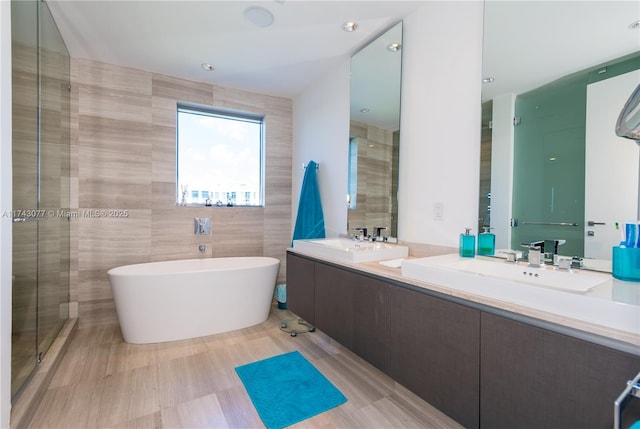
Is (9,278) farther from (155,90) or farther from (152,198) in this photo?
(155,90)

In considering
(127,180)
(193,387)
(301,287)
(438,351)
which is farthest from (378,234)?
(127,180)

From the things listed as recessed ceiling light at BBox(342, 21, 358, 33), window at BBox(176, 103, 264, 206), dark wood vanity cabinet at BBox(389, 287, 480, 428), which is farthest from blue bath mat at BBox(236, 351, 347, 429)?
recessed ceiling light at BBox(342, 21, 358, 33)

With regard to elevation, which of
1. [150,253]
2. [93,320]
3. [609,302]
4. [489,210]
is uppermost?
[489,210]

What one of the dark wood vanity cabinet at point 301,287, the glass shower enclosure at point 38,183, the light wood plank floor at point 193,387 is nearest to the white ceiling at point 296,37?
the glass shower enclosure at point 38,183

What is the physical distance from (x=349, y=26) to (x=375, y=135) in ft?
2.66

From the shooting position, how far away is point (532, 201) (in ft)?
5.00

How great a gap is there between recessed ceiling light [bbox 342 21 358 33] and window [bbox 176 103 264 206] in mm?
1662

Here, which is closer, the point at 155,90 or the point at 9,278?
the point at 9,278

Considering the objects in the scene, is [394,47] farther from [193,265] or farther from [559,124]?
[193,265]

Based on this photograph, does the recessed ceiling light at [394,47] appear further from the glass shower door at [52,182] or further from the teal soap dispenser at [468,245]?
the glass shower door at [52,182]


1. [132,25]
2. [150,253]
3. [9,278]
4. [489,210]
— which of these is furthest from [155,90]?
[489,210]

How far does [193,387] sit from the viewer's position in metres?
1.89

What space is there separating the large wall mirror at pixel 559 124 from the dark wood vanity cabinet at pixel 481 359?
63cm

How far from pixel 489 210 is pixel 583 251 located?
0.45m
